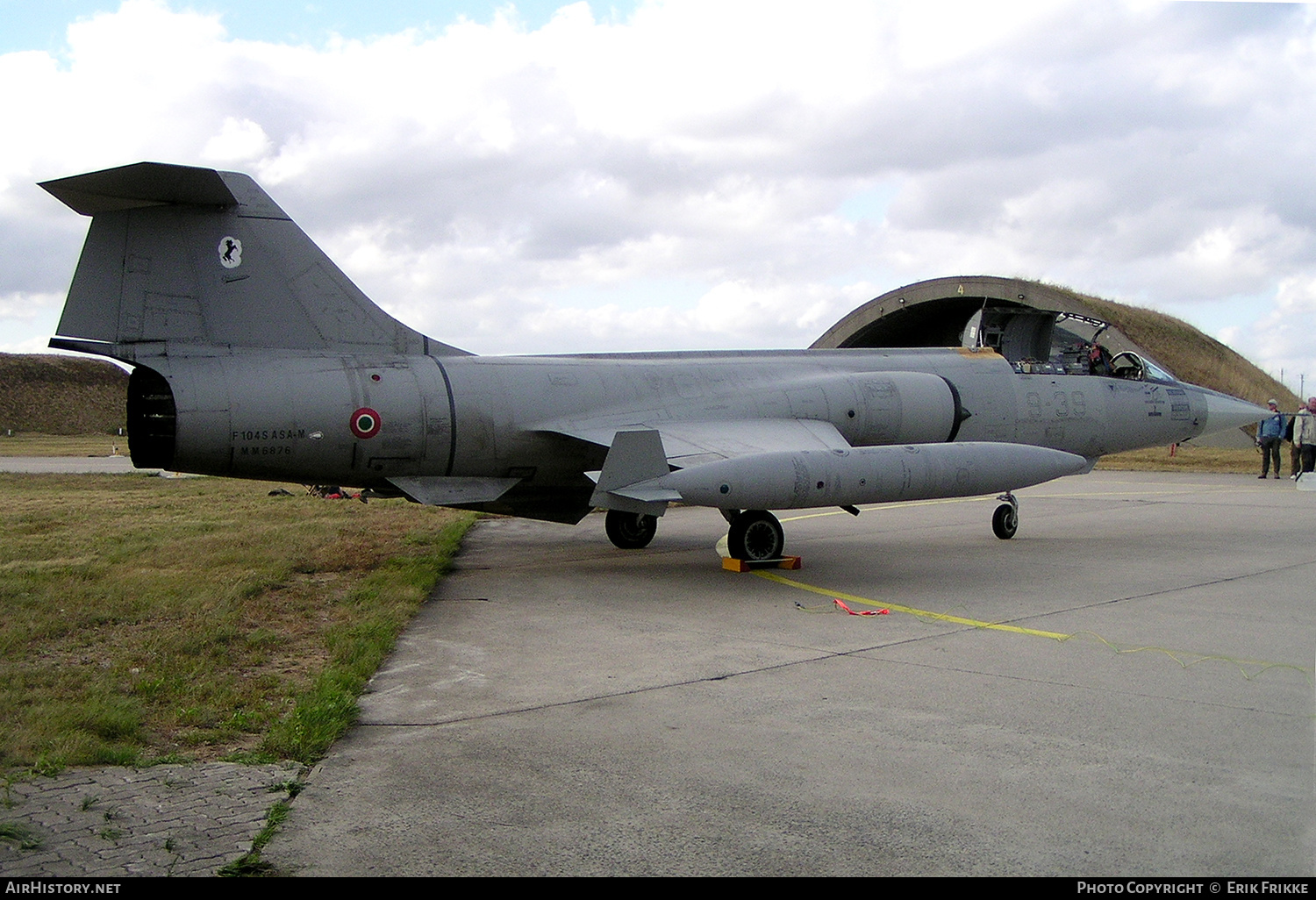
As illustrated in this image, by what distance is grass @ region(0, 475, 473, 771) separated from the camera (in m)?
4.99

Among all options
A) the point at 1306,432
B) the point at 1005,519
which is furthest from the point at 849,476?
the point at 1306,432

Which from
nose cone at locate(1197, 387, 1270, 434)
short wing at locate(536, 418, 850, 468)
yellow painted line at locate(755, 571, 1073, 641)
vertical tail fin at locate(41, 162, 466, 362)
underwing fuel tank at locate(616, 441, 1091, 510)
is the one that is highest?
vertical tail fin at locate(41, 162, 466, 362)

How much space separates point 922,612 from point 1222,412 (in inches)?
350

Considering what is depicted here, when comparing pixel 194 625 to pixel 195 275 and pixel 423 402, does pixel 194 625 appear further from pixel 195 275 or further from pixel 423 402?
pixel 195 275

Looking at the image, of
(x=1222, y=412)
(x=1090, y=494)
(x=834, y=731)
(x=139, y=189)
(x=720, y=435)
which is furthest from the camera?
(x=1090, y=494)

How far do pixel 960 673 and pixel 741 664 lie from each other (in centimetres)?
137

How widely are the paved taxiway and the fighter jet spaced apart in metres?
1.05

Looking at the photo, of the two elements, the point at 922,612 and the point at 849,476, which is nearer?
the point at 922,612

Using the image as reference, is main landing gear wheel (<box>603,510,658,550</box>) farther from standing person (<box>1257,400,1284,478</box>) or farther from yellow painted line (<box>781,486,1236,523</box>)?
standing person (<box>1257,400,1284,478</box>)

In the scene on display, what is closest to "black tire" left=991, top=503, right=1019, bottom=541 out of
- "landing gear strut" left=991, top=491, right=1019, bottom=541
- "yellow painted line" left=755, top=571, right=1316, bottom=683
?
"landing gear strut" left=991, top=491, right=1019, bottom=541

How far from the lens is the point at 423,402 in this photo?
980cm

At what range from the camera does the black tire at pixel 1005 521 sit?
1307 cm
